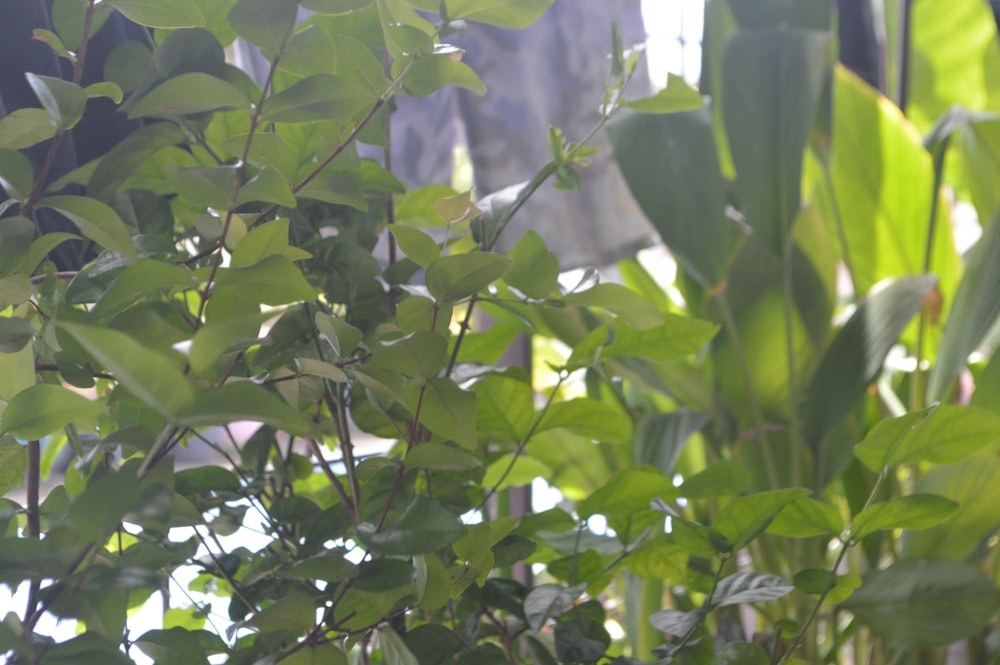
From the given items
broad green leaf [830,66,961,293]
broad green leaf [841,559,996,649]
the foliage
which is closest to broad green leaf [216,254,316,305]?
the foliage

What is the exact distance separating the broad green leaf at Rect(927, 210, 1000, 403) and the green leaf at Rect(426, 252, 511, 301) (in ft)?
1.90

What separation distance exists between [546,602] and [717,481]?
0.37 feet

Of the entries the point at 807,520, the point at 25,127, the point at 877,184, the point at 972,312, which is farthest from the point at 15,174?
the point at 877,184

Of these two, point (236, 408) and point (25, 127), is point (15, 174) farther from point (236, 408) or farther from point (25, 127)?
point (236, 408)

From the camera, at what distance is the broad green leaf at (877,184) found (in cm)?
103

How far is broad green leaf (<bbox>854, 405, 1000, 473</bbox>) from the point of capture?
344mm

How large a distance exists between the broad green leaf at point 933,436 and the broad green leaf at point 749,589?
0.07 metres

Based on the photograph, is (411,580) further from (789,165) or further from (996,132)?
(996,132)

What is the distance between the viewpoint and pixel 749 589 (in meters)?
0.37

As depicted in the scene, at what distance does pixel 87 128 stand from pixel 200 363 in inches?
11.8

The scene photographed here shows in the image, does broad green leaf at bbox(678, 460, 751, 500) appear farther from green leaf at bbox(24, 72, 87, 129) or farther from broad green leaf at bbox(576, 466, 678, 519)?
green leaf at bbox(24, 72, 87, 129)

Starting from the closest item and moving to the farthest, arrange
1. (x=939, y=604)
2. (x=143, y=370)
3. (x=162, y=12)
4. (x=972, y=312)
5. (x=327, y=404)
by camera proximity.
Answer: (x=143, y=370), (x=162, y=12), (x=327, y=404), (x=939, y=604), (x=972, y=312)

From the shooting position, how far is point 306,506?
40cm

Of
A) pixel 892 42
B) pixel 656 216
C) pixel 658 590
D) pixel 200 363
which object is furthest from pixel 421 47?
pixel 892 42
